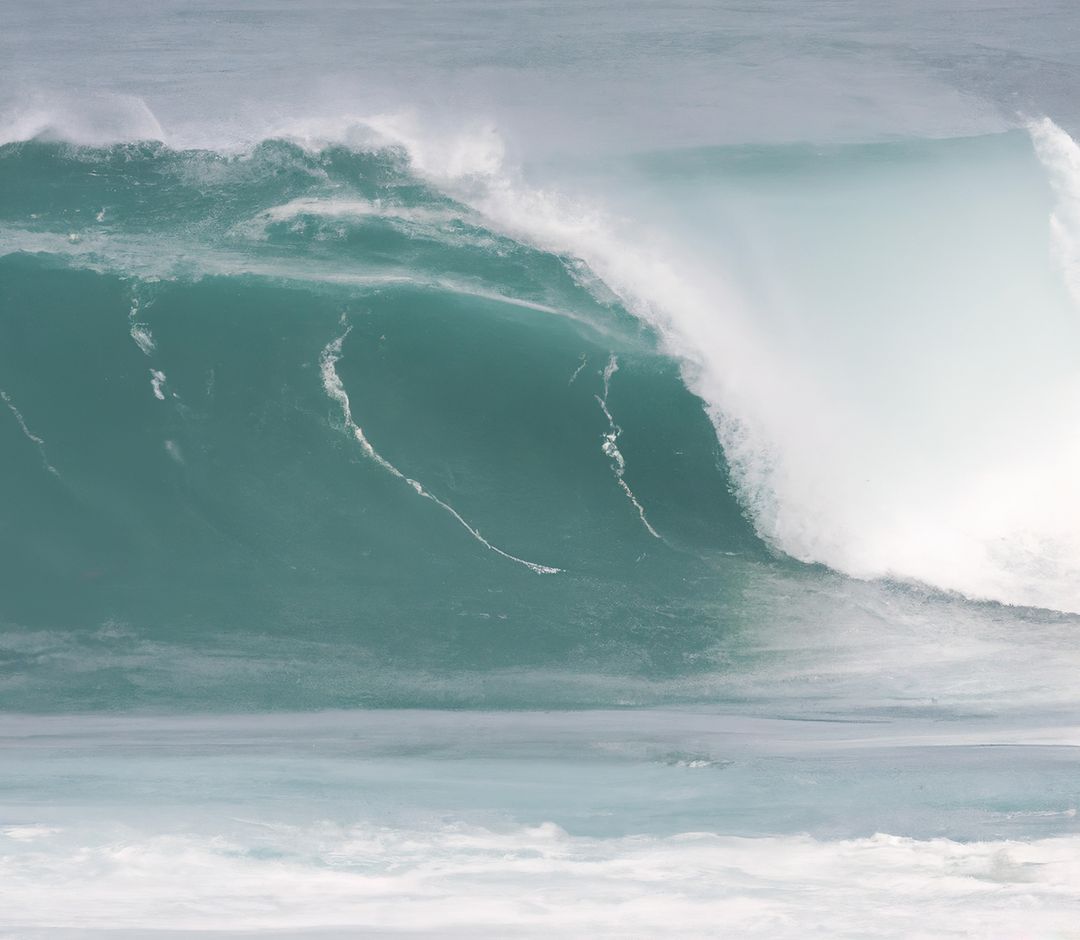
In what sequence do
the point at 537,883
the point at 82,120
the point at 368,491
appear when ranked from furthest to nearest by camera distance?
the point at 82,120
the point at 368,491
the point at 537,883

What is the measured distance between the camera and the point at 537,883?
5.14m

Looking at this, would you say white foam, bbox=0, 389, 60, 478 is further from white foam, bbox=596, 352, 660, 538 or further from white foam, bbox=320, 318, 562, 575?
white foam, bbox=596, 352, 660, 538

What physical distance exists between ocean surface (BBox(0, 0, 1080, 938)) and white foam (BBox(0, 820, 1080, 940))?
0.02 m

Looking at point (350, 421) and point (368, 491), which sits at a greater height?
point (350, 421)

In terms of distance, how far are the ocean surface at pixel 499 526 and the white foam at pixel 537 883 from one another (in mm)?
23

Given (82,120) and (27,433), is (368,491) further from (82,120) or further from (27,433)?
(82,120)

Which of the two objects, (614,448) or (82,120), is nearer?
(614,448)

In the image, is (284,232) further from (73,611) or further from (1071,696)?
(1071,696)

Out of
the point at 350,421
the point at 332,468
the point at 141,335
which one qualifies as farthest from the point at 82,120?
the point at 332,468

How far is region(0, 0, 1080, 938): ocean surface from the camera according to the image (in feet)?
16.9

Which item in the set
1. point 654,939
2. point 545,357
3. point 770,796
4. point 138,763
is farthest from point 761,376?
point 138,763

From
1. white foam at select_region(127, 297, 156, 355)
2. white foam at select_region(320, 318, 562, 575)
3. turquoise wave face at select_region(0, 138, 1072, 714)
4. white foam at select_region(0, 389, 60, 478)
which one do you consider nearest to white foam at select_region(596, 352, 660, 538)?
turquoise wave face at select_region(0, 138, 1072, 714)

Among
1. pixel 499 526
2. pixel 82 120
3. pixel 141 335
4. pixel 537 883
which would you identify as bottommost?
pixel 537 883

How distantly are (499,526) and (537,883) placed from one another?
2297 mm
